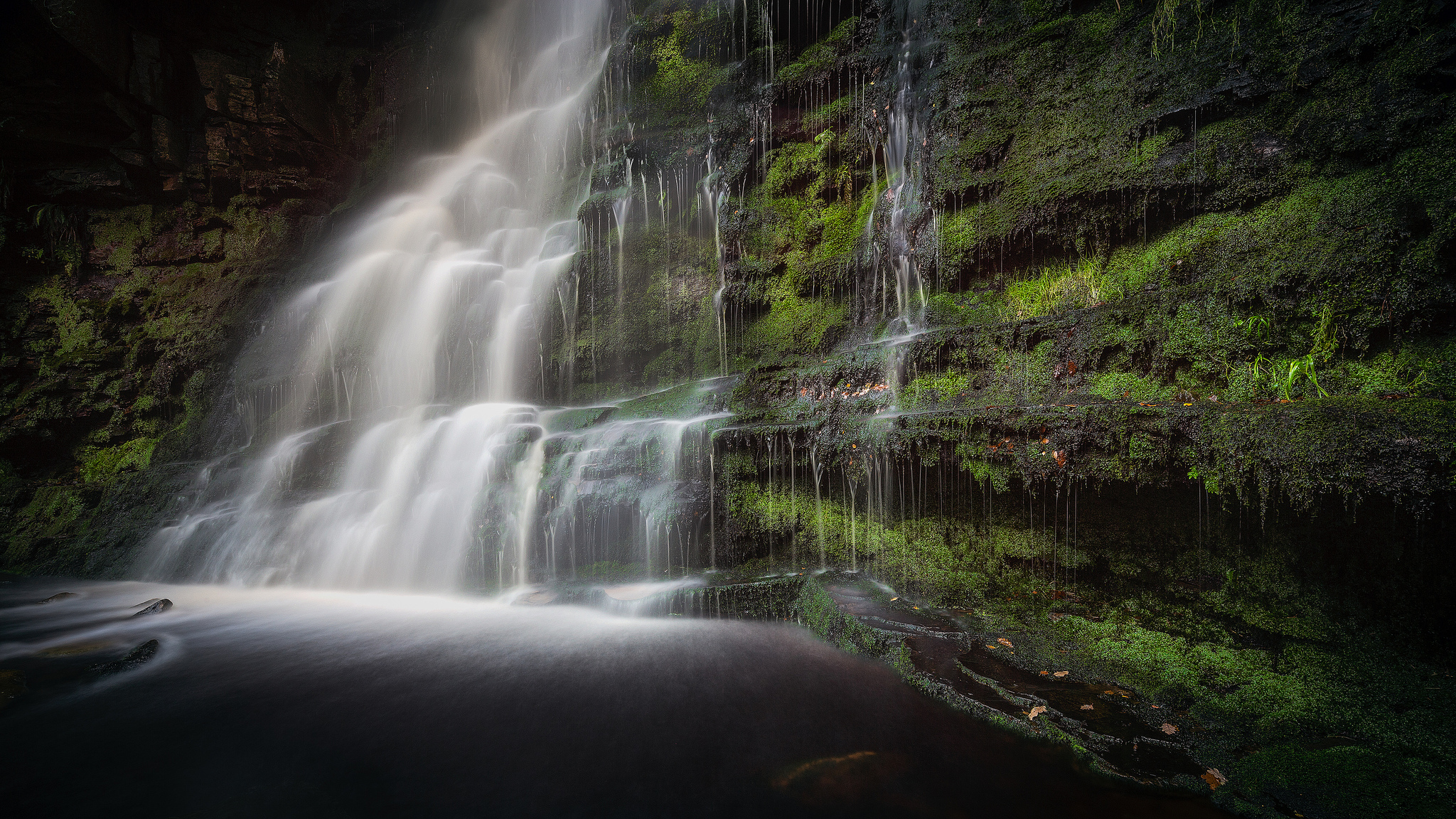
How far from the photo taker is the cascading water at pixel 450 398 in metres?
6.98

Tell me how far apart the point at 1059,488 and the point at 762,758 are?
295cm

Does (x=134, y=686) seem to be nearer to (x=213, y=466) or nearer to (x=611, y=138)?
(x=213, y=466)

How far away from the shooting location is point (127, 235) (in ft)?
41.5

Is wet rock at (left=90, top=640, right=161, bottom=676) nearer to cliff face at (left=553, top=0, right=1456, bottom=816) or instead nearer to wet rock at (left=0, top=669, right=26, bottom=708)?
wet rock at (left=0, top=669, right=26, bottom=708)

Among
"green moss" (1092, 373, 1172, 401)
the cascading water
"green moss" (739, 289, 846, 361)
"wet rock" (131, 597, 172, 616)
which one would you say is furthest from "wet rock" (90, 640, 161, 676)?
"green moss" (1092, 373, 1172, 401)

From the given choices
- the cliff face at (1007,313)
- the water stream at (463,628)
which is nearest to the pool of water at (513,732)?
the water stream at (463,628)

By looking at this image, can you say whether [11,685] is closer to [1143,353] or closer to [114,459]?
[1143,353]

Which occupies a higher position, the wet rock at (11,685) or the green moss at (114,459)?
the green moss at (114,459)

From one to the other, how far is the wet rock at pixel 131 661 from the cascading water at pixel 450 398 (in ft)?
8.00

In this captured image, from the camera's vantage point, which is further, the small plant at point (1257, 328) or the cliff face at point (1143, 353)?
the small plant at point (1257, 328)

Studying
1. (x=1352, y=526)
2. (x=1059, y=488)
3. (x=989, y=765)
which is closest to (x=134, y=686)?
(x=989, y=765)

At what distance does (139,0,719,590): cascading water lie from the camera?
6980mm

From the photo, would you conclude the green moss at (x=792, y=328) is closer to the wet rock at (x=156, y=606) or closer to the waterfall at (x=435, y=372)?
the waterfall at (x=435, y=372)

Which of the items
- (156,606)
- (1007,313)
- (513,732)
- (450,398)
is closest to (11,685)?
(156,606)
